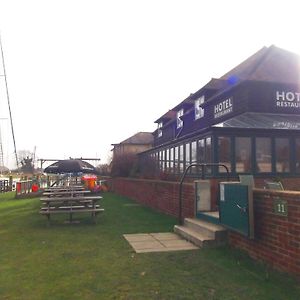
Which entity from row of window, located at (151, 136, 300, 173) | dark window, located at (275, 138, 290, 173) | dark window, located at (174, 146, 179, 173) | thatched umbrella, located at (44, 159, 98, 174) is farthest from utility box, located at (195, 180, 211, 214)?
thatched umbrella, located at (44, 159, 98, 174)

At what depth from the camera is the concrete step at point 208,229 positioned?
7414 millimetres

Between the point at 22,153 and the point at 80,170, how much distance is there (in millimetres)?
87143

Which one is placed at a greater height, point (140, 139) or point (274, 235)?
point (140, 139)

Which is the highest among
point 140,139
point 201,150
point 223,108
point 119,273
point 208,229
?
point 140,139

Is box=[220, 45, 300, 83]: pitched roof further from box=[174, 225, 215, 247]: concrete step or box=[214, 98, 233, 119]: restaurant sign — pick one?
box=[174, 225, 215, 247]: concrete step

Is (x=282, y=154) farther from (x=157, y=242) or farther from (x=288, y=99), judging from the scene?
(x=157, y=242)

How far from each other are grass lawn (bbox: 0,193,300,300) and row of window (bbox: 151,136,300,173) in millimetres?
7561

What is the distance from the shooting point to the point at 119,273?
5.73 m

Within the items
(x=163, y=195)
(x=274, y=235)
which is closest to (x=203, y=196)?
(x=274, y=235)

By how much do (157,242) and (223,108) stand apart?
16.1m

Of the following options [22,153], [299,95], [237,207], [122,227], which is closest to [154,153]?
[299,95]

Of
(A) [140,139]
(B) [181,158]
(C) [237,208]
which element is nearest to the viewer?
Answer: (C) [237,208]

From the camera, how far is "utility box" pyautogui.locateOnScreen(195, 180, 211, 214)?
9547 millimetres

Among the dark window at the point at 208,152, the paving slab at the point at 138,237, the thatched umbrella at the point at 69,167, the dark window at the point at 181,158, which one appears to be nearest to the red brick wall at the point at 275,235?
the paving slab at the point at 138,237
